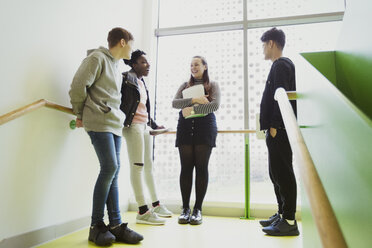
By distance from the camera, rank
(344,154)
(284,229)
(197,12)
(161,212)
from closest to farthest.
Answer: (344,154) → (284,229) → (161,212) → (197,12)

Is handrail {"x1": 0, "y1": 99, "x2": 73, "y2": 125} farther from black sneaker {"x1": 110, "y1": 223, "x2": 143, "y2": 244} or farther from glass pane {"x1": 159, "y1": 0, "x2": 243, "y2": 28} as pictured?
glass pane {"x1": 159, "y1": 0, "x2": 243, "y2": 28}

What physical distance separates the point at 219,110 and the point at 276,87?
1152 millimetres

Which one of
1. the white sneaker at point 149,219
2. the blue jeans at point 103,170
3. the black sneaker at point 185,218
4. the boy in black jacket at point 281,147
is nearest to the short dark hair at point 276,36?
the boy in black jacket at point 281,147

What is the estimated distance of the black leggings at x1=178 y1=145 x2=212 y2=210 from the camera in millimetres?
2148

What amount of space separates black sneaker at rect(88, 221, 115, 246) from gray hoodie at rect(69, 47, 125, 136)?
1.80 feet

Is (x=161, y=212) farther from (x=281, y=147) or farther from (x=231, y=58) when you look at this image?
(x=231, y=58)

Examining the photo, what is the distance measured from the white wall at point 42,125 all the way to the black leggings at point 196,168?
2.28 ft

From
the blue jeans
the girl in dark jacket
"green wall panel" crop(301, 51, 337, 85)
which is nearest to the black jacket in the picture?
the girl in dark jacket

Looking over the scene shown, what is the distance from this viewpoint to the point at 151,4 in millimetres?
3217

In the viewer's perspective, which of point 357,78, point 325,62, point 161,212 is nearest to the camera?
point 357,78


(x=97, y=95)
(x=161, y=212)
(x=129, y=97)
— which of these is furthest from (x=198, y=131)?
(x=97, y=95)

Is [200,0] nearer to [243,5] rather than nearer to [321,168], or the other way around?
[243,5]

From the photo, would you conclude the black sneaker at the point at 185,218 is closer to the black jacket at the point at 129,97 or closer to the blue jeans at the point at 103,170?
the blue jeans at the point at 103,170

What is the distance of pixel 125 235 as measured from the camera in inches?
62.1
